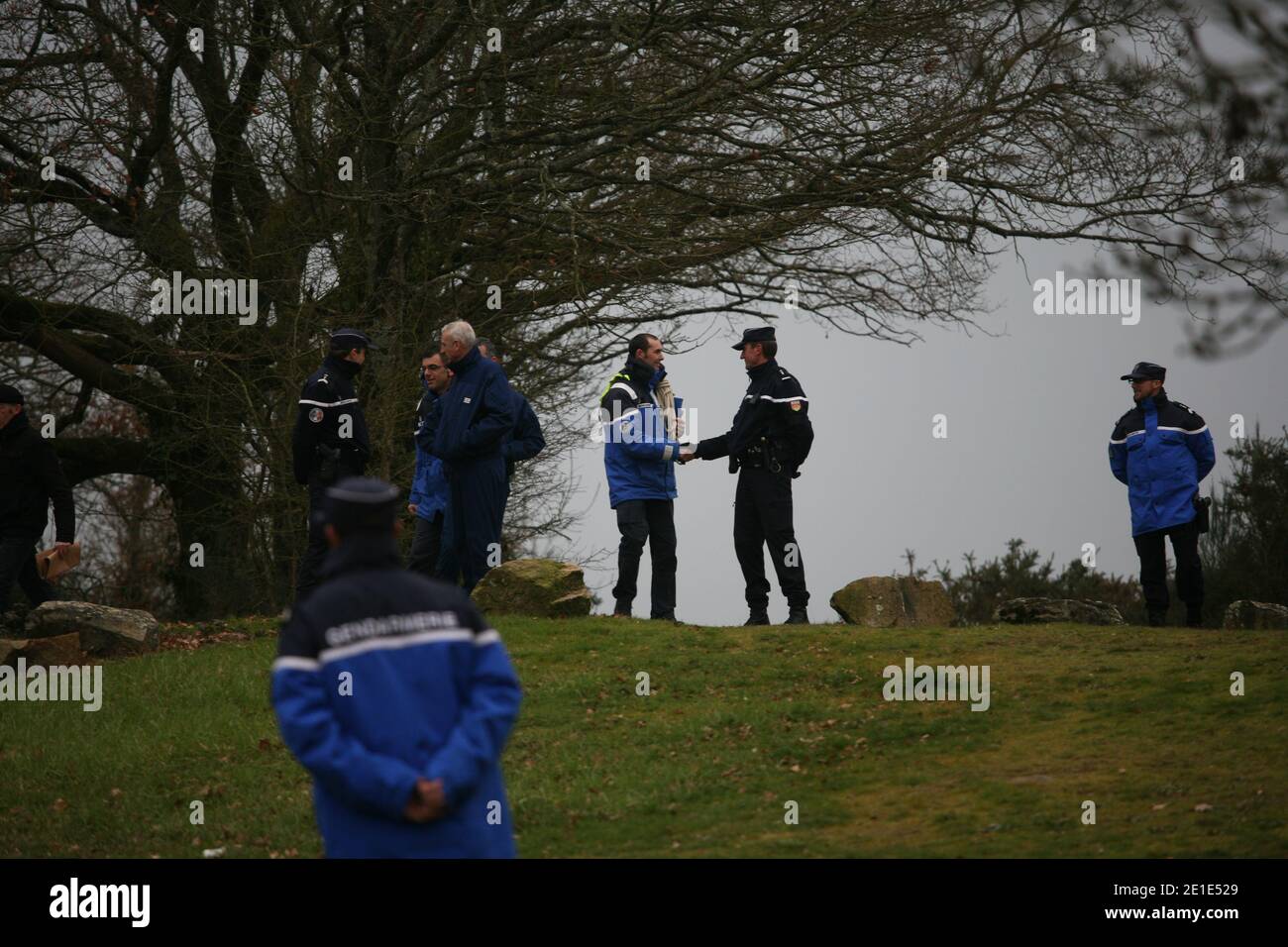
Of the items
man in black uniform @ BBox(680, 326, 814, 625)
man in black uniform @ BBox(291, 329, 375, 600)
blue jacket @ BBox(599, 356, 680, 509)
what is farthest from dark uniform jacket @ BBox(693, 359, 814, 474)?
man in black uniform @ BBox(291, 329, 375, 600)

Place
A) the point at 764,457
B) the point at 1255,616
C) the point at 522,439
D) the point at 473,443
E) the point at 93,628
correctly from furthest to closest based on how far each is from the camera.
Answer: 1. the point at 93,628
2. the point at 1255,616
3. the point at 764,457
4. the point at 522,439
5. the point at 473,443

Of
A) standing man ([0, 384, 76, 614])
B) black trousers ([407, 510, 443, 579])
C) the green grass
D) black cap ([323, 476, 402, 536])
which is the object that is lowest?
the green grass

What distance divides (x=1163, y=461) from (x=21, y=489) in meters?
10.3

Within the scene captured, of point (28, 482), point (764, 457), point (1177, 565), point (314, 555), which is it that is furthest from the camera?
point (1177, 565)

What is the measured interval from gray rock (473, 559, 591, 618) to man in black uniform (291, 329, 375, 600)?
285 cm

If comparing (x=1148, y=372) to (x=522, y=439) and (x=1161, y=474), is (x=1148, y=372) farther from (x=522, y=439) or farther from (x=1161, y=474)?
(x=522, y=439)

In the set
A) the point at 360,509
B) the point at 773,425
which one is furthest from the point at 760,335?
the point at 360,509

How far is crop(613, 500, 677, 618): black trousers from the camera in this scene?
1406 centimetres

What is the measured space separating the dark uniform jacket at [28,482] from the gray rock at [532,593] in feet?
12.8

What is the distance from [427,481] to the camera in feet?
46.4

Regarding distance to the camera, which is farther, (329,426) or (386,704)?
(329,426)

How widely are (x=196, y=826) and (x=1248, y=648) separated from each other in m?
7.93

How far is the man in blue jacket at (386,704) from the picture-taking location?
525 centimetres

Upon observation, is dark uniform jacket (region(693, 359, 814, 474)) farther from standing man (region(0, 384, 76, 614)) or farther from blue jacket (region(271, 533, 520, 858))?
blue jacket (region(271, 533, 520, 858))
